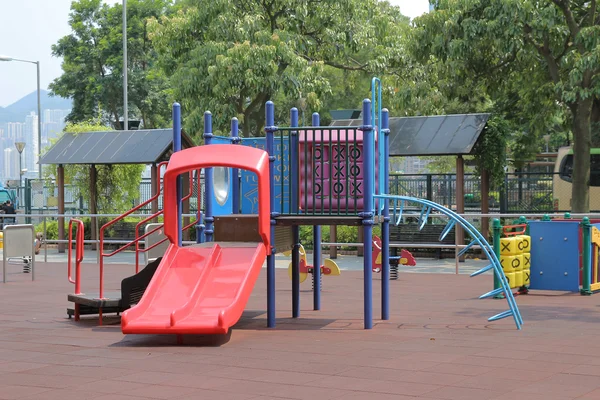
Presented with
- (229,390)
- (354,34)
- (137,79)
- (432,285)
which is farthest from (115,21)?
(229,390)

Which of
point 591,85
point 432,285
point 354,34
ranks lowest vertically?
point 432,285

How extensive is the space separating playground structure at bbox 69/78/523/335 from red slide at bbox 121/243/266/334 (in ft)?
0.04

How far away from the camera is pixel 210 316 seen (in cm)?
958

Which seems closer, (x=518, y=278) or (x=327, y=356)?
(x=327, y=356)

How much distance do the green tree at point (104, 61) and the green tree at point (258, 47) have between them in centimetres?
2040

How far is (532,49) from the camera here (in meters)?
21.3

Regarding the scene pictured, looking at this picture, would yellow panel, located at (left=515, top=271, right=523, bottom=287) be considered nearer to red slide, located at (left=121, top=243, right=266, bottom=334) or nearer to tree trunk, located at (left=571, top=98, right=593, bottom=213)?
red slide, located at (left=121, top=243, right=266, bottom=334)

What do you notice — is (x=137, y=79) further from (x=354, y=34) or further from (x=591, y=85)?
(x=591, y=85)

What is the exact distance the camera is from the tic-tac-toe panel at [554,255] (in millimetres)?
13984

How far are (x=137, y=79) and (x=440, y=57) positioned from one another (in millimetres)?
28260

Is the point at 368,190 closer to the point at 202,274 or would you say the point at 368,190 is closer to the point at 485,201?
the point at 202,274

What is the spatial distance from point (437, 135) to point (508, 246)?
8363 mm

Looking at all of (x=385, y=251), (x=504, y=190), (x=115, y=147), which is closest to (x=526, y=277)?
(x=385, y=251)

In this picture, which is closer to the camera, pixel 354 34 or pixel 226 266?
pixel 226 266
